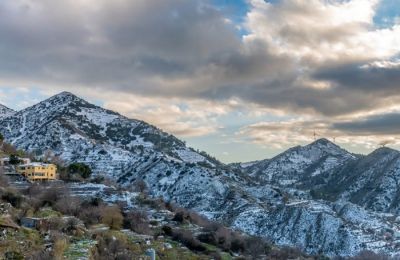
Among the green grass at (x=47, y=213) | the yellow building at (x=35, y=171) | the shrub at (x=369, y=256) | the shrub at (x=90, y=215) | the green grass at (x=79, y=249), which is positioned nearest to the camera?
the green grass at (x=79, y=249)

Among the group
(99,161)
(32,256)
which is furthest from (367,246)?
(32,256)

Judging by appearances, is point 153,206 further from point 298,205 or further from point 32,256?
point 298,205

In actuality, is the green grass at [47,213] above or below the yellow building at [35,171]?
below

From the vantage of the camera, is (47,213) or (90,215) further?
(90,215)

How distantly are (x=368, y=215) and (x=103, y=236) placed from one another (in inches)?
5474

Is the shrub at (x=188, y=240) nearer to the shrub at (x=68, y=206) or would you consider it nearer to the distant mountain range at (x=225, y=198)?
the shrub at (x=68, y=206)

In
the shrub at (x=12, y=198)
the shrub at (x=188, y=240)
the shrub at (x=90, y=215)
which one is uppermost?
the shrub at (x=12, y=198)

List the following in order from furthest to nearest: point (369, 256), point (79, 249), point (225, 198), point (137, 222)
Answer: point (225, 198) → point (369, 256) → point (137, 222) → point (79, 249)

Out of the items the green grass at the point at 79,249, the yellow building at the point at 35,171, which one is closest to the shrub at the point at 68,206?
the green grass at the point at 79,249

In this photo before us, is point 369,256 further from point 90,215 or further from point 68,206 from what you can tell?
point 68,206

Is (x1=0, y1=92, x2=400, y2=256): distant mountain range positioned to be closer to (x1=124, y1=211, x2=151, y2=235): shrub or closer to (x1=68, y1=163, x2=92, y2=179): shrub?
(x1=68, y1=163, x2=92, y2=179): shrub

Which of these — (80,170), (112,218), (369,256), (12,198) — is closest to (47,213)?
(12,198)

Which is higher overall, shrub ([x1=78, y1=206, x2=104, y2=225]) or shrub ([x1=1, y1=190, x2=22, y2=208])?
shrub ([x1=1, y1=190, x2=22, y2=208])

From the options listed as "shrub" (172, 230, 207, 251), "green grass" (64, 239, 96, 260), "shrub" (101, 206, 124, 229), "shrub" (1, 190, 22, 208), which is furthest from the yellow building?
"green grass" (64, 239, 96, 260)
